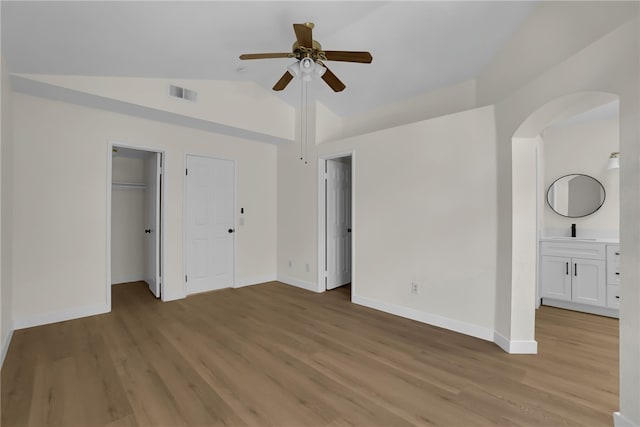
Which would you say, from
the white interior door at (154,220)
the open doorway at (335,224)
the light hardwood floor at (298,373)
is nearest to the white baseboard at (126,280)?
the white interior door at (154,220)

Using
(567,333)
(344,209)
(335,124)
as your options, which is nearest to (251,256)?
(344,209)

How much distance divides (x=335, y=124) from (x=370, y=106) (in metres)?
0.72

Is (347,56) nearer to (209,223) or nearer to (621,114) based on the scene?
(621,114)

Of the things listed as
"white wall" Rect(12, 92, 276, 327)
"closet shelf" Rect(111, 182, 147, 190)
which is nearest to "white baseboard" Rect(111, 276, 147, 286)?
"closet shelf" Rect(111, 182, 147, 190)

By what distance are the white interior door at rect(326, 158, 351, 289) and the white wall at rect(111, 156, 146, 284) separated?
3479mm

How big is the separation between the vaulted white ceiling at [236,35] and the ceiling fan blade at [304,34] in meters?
0.52

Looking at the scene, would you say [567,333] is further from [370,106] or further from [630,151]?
[370,106]

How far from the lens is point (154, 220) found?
4.37 meters

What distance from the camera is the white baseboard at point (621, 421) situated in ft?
5.27

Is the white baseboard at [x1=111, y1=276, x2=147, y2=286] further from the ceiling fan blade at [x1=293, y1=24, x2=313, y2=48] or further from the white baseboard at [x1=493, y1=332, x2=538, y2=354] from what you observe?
the white baseboard at [x1=493, y1=332, x2=538, y2=354]

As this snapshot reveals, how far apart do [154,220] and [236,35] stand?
2911 mm

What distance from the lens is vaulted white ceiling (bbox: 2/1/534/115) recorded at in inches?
91.4

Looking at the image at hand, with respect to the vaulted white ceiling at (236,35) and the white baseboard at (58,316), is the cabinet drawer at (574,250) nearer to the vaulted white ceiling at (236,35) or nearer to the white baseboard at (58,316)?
the vaulted white ceiling at (236,35)

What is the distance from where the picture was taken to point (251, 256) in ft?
A: 16.7
